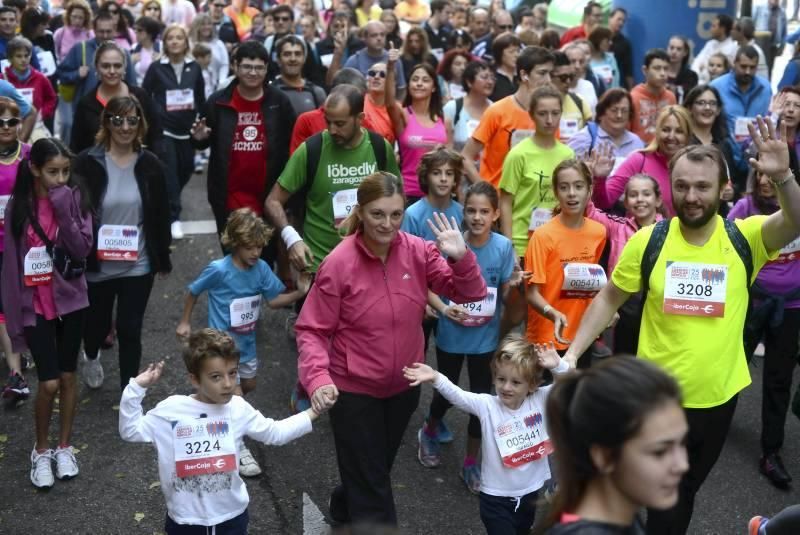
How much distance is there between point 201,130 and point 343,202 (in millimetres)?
1351

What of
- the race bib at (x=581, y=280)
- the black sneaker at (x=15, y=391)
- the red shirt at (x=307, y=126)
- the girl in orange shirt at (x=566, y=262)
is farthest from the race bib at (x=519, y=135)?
the black sneaker at (x=15, y=391)

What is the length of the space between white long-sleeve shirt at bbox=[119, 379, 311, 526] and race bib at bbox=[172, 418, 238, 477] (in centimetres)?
1

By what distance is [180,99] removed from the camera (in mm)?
10000

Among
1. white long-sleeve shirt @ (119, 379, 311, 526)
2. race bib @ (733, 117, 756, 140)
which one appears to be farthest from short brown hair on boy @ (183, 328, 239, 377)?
race bib @ (733, 117, 756, 140)

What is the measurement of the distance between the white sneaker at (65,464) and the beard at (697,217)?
355 centimetres

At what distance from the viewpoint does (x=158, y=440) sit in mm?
4617

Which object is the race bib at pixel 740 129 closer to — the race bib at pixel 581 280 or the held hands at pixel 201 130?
the race bib at pixel 581 280

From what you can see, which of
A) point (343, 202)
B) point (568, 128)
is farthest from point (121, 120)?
point (568, 128)

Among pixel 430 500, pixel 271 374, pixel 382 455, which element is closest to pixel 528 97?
pixel 271 374

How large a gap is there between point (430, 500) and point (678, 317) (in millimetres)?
1917

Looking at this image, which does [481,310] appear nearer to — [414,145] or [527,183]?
[527,183]

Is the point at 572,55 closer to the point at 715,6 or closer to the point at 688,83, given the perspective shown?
the point at 688,83

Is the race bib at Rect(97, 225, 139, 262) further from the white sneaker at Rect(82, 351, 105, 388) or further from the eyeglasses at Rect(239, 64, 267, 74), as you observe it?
the eyeglasses at Rect(239, 64, 267, 74)

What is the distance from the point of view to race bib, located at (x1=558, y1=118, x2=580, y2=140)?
27.5 ft
